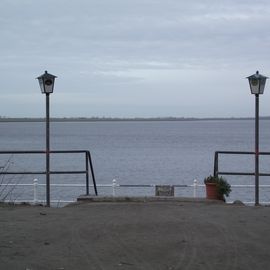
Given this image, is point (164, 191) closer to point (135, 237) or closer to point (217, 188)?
point (217, 188)

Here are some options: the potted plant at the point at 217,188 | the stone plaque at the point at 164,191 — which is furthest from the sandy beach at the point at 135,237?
the stone plaque at the point at 164,191

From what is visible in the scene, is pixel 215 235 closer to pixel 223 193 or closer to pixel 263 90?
pixel 223 193

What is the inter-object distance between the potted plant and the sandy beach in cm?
99

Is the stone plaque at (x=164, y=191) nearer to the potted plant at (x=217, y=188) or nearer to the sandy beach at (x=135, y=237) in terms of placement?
the potted plant at (x=217, y=188)

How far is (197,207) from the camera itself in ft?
42.2

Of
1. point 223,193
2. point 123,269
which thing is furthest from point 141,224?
point 223,193

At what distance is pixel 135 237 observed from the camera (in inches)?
368

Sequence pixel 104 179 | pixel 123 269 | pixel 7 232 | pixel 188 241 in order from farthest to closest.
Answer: pixel 104 179 → pixel 7 232 → pixel 188 241 → pixel 123 269

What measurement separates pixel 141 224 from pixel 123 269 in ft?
9.66

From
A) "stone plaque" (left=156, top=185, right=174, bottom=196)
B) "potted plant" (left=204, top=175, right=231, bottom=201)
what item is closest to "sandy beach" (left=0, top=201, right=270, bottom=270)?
"potted plant" (left=204, top=175, right=231, bottom=201)

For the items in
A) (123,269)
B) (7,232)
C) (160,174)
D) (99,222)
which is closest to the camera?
(123,269)

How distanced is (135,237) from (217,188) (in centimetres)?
503

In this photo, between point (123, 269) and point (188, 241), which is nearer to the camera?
point (123, 269)

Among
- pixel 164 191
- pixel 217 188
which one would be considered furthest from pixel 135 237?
pixel 164 191
